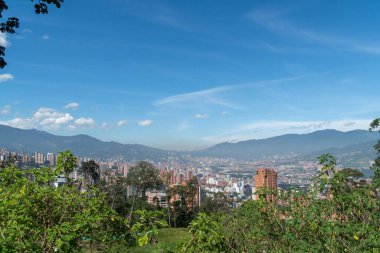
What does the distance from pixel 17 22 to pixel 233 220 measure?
416 centimetres

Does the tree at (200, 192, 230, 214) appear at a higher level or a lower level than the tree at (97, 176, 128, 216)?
lower

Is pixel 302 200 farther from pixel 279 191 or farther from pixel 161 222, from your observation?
pixel 161 222

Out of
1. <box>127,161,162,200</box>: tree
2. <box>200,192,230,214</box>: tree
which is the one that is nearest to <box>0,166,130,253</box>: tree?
<box>127,161,162,200</box>: tree

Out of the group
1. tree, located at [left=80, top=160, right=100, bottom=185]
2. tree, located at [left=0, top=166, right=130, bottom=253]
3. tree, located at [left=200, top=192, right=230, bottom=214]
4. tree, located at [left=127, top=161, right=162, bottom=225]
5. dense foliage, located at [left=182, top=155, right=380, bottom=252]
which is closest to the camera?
dense foliage, located at [left=182, top=155, right=380, bottom=252]

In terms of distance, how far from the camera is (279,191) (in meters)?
3.92

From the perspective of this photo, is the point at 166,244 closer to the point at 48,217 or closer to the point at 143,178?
the point at 48,217

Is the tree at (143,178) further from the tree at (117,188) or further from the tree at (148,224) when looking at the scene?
the tree at (148,224)

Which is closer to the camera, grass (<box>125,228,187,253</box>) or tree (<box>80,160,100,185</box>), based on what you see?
grass (<box>125,228,187,253</box>)

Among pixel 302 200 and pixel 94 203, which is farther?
pixel 302 200

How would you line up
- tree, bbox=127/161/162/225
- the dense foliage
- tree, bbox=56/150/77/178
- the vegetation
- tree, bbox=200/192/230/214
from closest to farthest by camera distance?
the dense foliage, the vegetation, tree, bbox=56/150/77/178, tree, bbox=127/161/162/225, tree, bbox=200/192/230/214

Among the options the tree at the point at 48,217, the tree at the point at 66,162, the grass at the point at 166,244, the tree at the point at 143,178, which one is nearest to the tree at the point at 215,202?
the tree at the point at 143,178

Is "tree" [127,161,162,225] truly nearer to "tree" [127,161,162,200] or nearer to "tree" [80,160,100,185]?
"tree" [127,161,162,200]

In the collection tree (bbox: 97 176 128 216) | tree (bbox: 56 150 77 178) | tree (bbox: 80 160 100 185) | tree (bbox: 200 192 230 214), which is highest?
tree (bbox: 56 150 77 178)

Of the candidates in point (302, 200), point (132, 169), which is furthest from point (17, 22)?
point (132, 169)
